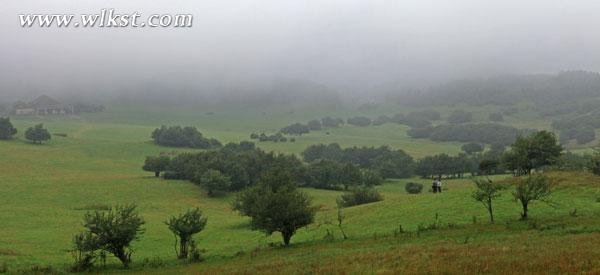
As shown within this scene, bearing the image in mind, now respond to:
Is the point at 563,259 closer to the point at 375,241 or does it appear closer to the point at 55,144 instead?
the point at 375,241

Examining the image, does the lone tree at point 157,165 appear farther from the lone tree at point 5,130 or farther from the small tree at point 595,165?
the small tree at point 595,165

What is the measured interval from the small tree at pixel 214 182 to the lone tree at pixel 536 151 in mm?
59782

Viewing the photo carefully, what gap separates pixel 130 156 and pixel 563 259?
163 meters

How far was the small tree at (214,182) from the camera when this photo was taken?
361 feet

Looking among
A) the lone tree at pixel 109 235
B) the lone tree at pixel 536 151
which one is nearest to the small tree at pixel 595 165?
the lone tree at pixel 536 151

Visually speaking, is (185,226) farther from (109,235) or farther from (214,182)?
(214,182)

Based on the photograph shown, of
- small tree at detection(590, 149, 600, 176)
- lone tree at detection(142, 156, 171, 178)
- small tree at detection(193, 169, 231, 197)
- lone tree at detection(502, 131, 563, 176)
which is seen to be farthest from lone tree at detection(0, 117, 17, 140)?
small tree at detection(590, 149, 600, 176)

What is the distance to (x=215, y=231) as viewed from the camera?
219 ft

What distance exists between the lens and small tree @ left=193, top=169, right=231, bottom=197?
110125mm

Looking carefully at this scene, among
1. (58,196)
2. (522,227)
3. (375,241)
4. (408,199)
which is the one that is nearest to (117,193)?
(58,196)

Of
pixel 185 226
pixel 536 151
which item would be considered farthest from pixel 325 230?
pixel 536 151

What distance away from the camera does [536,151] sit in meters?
74.6

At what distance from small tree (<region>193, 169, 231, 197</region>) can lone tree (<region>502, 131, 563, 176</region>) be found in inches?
2354

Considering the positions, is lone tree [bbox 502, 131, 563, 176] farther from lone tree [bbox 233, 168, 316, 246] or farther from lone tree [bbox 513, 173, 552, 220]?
lone tree [bbox 233, 168, 316, 246]
